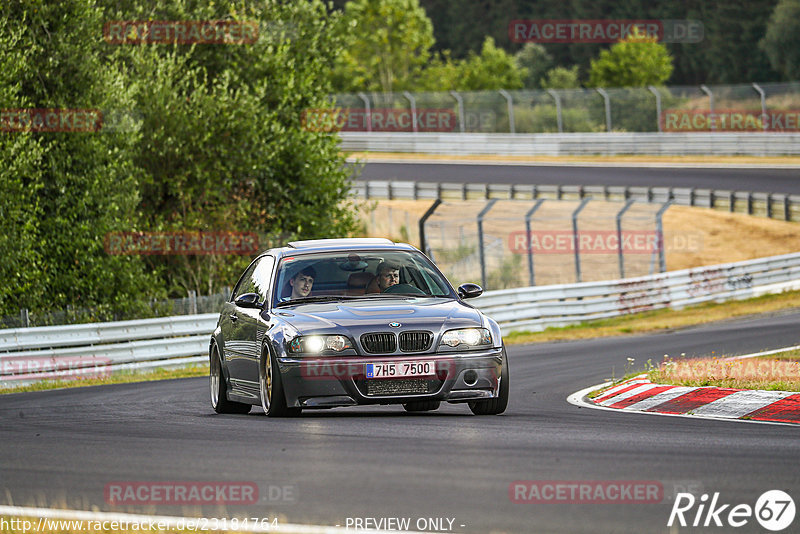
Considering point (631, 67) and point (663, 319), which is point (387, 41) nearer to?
point (631, 67)

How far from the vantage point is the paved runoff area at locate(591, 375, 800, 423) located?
10.0 metres

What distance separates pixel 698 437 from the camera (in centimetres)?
848

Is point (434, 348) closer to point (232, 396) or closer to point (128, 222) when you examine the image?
point (232, 396)

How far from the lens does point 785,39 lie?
80.7m

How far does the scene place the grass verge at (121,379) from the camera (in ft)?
58.9

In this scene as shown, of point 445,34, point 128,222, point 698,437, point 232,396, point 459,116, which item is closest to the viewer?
point 698,437

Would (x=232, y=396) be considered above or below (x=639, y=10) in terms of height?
below

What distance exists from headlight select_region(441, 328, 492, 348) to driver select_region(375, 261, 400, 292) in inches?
48.6

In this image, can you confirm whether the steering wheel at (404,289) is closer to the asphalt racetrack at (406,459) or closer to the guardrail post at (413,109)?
the asphalt racetrack at (406,459)

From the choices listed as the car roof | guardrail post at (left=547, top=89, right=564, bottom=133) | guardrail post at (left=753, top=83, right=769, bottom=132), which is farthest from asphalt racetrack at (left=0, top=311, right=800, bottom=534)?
guardrail post at (left=547, top=89, right=564, bottom=133)

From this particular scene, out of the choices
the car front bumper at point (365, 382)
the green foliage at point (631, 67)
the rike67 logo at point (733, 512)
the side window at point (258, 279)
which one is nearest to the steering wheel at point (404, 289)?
the side window at point (258, 279)

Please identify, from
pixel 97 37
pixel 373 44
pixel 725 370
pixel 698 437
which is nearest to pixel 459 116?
pixel 373 44

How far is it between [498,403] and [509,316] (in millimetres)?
15613

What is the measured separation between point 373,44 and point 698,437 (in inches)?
3084
